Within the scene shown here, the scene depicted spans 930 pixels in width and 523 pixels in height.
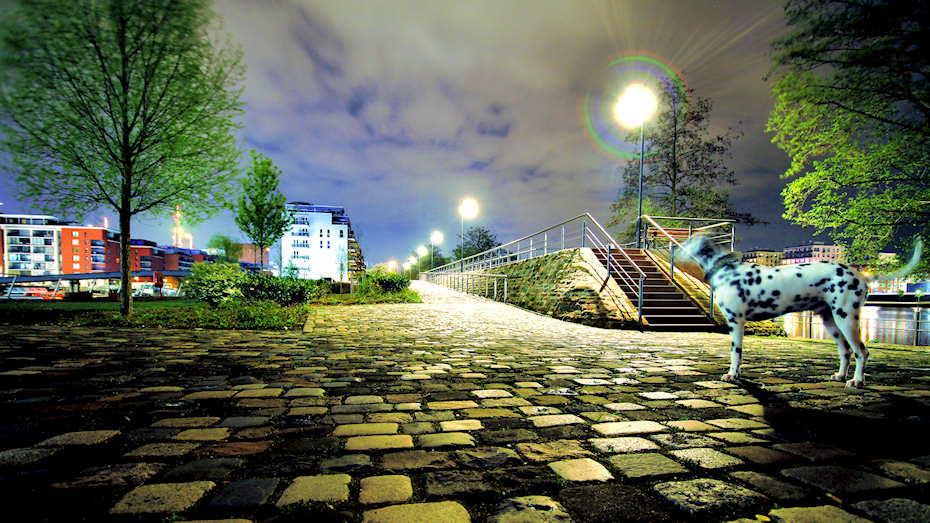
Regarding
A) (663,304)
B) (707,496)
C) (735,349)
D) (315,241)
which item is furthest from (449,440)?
(315,241)

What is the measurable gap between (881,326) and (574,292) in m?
7.25

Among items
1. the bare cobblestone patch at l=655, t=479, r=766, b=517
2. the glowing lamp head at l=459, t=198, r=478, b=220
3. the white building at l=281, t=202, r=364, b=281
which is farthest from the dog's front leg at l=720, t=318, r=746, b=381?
the white building at l=281, t=202, r=364, b=281

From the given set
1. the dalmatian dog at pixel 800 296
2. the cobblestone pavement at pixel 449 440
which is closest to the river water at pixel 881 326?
the dalmatian dog at pixel 800 296

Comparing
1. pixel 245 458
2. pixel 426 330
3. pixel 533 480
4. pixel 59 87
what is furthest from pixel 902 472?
pixel 59 87

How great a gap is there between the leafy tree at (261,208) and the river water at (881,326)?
18300 millimetres

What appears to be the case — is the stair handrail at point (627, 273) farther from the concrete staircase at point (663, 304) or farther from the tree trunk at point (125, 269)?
the tree trunk at point (125, 269)

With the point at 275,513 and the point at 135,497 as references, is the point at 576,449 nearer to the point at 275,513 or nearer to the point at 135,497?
the point at 275,513

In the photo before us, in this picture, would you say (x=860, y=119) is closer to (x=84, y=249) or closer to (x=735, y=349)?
(x=735, y=349)

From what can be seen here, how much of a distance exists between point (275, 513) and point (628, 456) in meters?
1.60

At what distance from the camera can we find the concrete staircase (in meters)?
9.04

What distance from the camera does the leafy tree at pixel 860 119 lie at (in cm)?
923

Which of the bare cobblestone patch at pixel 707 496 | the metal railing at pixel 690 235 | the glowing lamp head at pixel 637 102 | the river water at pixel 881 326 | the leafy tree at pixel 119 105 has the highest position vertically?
the glowing lamp head at pixel 637 102

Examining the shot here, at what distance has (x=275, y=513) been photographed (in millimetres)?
1356

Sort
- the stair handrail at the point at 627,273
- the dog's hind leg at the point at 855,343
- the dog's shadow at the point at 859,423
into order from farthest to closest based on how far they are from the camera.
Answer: the stair handrail at the point at 627,273
the dog's hind leg at the point at 855,343
the dog's shadow at the point at 859,423
